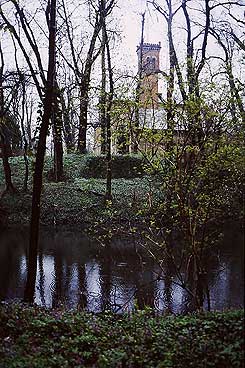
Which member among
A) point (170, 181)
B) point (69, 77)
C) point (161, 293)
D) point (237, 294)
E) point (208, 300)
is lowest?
point (161, 293)

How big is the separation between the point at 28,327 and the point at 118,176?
15011mm

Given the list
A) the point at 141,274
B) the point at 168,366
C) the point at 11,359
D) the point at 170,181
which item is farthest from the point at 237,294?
the point at 141,274

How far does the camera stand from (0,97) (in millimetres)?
15305

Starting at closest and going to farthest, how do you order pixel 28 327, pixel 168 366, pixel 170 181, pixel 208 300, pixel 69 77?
pixel 168 366 < pixel 28 327 < pixel 208 300 < pixel 170 181 < pixel 69 77

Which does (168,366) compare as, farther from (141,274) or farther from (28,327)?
(141,274)

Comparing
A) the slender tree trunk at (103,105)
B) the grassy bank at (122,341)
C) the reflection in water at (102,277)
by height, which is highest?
the slender tree trunk at (103,105)

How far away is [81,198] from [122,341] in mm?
12712

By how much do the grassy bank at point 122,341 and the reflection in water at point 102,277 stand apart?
0.52 m

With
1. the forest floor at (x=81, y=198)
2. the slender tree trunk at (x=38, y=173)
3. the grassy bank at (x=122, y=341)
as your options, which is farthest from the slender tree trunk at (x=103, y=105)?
the grassy bank at (x=122, y=341)

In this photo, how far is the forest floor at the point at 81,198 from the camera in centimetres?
1589

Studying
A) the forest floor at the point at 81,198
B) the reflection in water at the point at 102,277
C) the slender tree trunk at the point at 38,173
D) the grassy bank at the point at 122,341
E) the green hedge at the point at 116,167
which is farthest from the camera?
the green hedge at the point at 116,167

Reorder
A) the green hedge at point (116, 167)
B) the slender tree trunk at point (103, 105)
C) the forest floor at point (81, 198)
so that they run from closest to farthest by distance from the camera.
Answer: the slender tree trunk at point (103, 105), the forest floor at point (81, 198), the green hedge at point (116, 167)

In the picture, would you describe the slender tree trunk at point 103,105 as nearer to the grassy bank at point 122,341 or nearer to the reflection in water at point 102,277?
the reflection in water at point 102,277

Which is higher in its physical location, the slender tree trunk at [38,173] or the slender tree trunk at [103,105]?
the slender tree trunk at [103,105]
